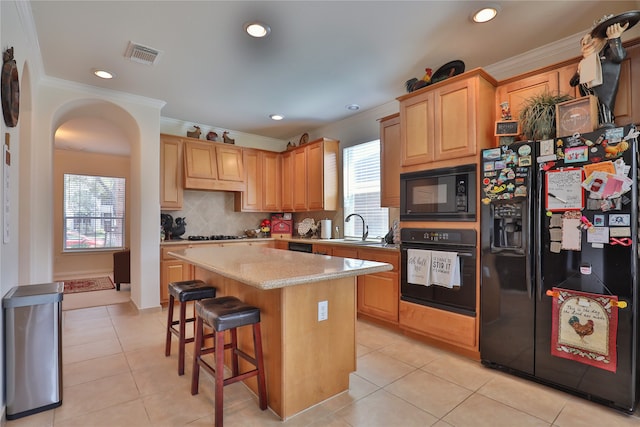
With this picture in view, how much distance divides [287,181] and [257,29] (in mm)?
3064

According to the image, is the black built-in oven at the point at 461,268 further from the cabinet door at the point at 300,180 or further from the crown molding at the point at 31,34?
the crown molding at the point at 31,34

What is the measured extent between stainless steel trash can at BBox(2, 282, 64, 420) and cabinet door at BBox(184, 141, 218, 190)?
9.04 ft

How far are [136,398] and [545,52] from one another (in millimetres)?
4200

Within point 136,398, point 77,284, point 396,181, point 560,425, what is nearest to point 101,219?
point 77,284

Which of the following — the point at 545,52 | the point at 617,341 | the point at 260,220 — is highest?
the point at 545,52

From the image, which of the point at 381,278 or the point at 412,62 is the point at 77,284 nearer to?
the point at 381,278

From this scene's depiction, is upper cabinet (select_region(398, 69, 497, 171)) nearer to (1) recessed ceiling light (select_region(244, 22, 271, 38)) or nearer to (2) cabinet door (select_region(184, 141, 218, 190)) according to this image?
(1) recessed ceiling light (select_region(244, 22, 271, 38))

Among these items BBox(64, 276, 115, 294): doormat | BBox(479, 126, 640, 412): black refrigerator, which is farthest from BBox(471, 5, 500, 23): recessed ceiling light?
BBox(64, 276, 115, 294): doormat

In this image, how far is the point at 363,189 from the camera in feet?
15.0

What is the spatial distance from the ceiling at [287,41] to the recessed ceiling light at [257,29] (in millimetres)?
42

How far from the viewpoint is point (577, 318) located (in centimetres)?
208

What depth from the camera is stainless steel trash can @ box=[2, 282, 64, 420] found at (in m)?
1.91

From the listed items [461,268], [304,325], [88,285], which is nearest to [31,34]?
[304,325]

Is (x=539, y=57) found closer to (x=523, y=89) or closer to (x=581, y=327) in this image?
(x=523, y=89)
